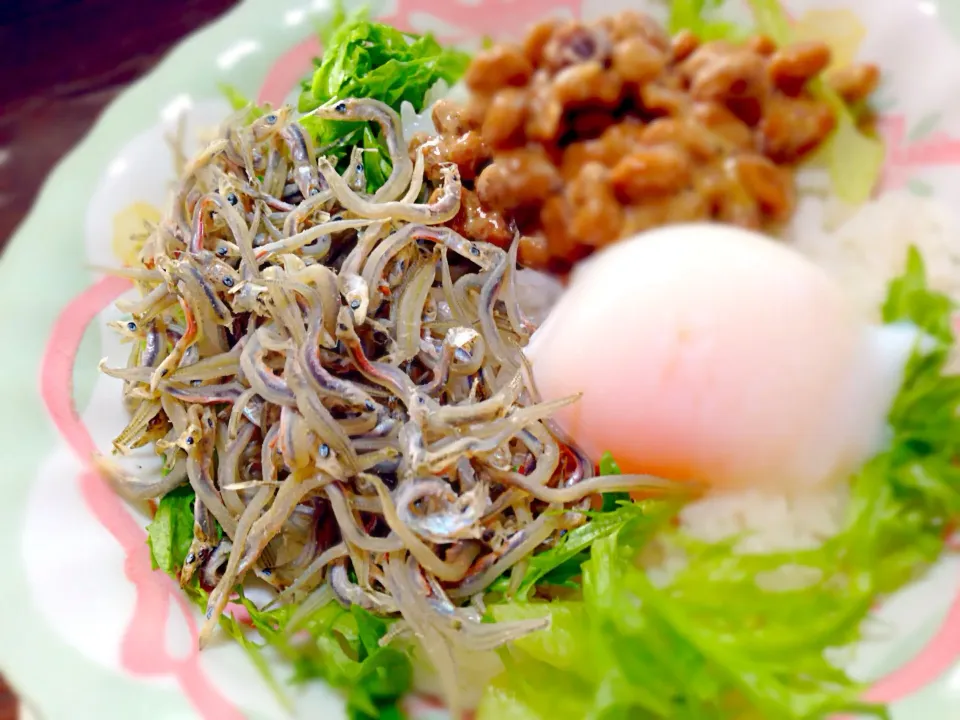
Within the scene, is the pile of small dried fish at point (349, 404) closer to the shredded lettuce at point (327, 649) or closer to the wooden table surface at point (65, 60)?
the shredded lettuce at point (327, 649)

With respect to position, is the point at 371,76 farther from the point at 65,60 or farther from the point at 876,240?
the point at 65,60

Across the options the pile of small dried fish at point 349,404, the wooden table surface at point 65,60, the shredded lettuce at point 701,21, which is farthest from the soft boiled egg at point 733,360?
the wooden table surface at point 65,60

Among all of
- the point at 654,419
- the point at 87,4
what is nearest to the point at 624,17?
the point at 654,419

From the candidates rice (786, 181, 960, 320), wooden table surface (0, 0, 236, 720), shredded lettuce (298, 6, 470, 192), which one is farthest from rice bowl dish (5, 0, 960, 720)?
wooden table surface (0, 0, 236, 720)


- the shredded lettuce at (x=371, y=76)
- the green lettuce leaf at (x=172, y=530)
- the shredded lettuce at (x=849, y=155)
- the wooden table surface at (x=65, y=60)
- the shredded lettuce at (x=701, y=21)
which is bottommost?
the green lettuce leaf at (x=172, y=530)

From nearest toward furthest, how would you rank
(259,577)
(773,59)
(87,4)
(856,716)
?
(856,716) < (773,59) < (259,577) < (87,4)

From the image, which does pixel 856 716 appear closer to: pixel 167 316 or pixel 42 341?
pixel 167 316
